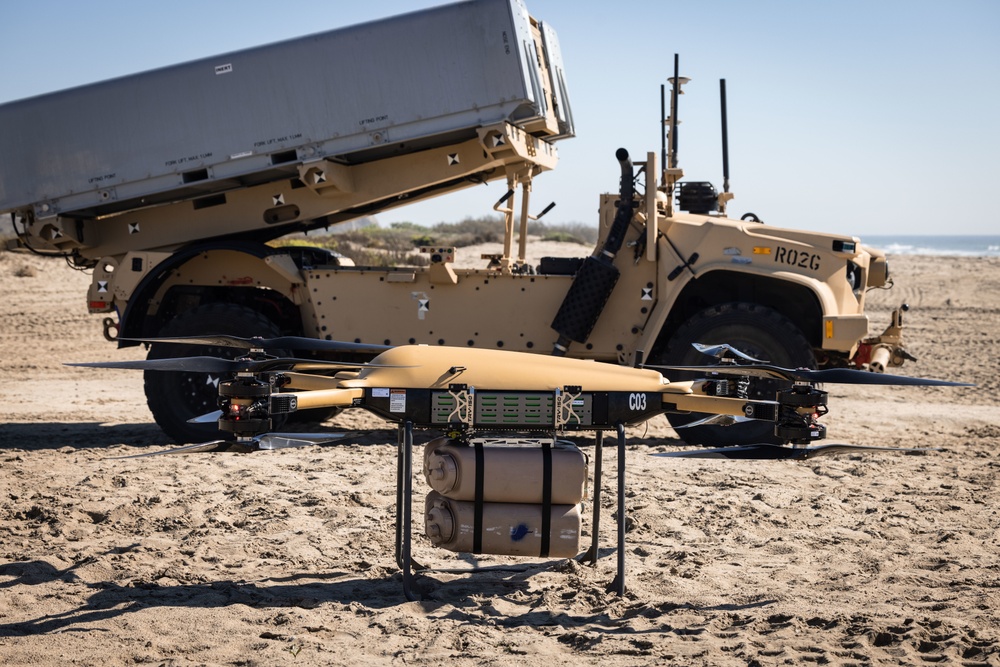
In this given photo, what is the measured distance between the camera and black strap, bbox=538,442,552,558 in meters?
6.29

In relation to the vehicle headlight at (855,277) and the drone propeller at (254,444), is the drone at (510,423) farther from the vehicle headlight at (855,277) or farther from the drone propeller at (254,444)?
the vehicle headlight at (855,277)

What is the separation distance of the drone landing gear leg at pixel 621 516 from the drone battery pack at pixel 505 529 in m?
0.26

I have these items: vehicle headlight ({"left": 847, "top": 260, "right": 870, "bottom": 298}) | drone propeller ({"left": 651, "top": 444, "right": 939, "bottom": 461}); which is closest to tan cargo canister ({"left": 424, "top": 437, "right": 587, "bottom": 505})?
drone propeller ({"left": 651, "top": 444, "right": 939, "bottom": 461})

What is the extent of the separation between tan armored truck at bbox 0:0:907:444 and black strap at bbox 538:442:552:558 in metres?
4.20

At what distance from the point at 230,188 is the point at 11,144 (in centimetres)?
213

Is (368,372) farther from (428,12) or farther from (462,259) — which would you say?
(462,259)

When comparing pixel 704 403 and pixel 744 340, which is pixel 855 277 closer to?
pixel 744 340


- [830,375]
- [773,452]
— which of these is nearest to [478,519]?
[773,452]

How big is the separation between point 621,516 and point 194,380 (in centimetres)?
579

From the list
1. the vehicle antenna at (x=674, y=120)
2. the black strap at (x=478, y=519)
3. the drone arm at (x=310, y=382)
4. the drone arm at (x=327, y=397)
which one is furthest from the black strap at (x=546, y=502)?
the vehicle antenna at (x=674, y=120)

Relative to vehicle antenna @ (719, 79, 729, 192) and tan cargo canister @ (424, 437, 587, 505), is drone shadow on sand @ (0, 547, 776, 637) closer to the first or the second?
tan cargo canister @ (424, 437, 587, 505)

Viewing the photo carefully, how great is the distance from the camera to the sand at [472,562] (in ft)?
18.6

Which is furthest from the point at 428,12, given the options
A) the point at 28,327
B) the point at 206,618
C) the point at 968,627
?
the point at 28,327

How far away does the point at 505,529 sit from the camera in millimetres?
6289
